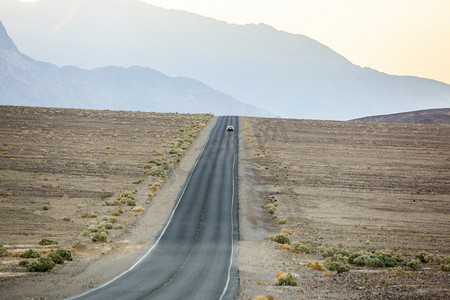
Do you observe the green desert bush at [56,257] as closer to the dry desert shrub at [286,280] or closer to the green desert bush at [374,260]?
the dry desert shrub at [286,280]

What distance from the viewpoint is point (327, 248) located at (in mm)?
32281

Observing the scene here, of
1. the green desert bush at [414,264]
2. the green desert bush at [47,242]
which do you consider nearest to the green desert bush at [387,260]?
the green desert bush at [414,264]

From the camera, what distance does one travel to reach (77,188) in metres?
47.8

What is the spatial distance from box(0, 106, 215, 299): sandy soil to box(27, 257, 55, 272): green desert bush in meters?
0.39

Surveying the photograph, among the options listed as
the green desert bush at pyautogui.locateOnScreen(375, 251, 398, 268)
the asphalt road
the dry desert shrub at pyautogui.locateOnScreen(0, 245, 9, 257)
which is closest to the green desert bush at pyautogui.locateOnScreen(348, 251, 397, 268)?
the green desert bush at pyautogui.locateOnScreen(375, 251, 398, 268)

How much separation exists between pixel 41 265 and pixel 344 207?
30.5m

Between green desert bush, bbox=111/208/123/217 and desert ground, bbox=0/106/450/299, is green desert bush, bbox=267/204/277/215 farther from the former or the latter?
green desert bush, bbox=111/208/123/217

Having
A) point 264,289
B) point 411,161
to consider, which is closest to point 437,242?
point 264,289

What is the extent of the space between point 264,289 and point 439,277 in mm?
9493

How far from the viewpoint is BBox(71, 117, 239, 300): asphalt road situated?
22.8 m

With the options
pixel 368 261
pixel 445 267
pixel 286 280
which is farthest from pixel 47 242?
pixel 445 267

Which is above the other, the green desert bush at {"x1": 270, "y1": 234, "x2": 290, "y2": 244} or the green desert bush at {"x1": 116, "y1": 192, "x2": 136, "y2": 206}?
the green desert bush at {"x1": 116, "y1": 192, "x2": 136, "y2": 206}

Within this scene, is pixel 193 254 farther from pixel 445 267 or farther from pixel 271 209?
pixel 445 267

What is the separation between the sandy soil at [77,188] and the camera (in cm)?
2538
